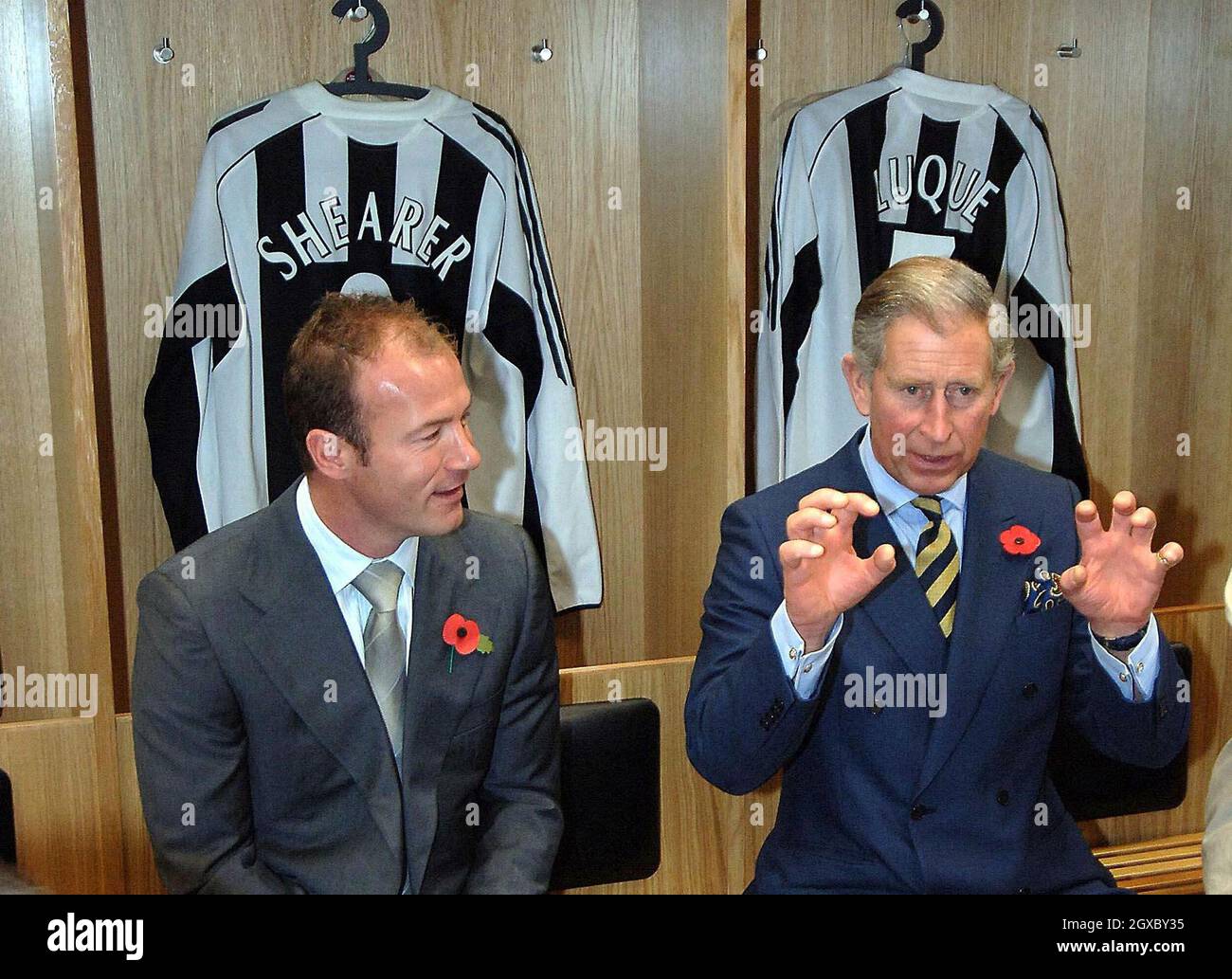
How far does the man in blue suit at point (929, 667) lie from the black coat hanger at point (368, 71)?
2.95 feet

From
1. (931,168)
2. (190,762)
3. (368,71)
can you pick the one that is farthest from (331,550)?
(931,168)

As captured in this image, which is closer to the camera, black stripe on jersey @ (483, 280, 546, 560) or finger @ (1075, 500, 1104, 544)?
finger @ (1075, 500, 1104, 544)

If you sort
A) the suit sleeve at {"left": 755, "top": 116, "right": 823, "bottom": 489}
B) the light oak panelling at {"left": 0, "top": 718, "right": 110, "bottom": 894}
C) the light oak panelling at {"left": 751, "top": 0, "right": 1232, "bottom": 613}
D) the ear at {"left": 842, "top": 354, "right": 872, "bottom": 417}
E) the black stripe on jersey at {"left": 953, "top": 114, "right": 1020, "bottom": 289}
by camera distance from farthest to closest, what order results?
the light oak panelling at {"left": 751, "top": 0, "right": 1232, "bottom": 613}, the black stripe on jersey at {"left": 953, "top": 114, "right": 1020, "bottom": 289}, the suit sleeve at {"left": 755, "top": 116, "right": 823, "bottom": 489}, the light oak panelling at {"left": 0, "top": 718, "right": 110, "bottom": 894}, the ear at {"left": 842, "top": 354, "right": 872, "bottom": 417}

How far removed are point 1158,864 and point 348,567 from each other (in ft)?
5.58

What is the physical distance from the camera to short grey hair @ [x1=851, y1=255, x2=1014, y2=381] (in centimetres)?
140

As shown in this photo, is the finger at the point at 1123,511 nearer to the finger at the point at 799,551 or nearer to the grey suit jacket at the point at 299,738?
the finger at the point at 799,551

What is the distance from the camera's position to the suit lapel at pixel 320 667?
4.24 ft

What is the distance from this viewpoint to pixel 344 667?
131 cm

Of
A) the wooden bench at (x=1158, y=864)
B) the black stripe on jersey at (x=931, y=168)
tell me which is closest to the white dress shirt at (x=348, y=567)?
the black stripe on jersey at (x=931, y=168)

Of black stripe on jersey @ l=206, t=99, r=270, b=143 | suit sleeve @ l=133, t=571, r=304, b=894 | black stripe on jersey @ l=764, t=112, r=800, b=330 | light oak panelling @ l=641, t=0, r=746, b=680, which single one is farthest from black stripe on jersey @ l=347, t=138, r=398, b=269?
suit sleeve @ l=133, t=571, r=304, b=894

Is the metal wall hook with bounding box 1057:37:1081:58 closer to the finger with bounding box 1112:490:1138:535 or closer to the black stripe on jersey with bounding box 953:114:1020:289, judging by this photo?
the black stripe on jersey with bounding box 953:114:1020:289

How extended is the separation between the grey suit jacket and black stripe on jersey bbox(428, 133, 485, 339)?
26.6 inches

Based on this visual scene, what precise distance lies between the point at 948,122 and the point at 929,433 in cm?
95

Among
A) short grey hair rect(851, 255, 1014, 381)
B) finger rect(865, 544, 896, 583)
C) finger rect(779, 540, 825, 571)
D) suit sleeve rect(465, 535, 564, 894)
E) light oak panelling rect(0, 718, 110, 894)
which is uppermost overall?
short grey hair rect(851, 255, 1014, 381)
